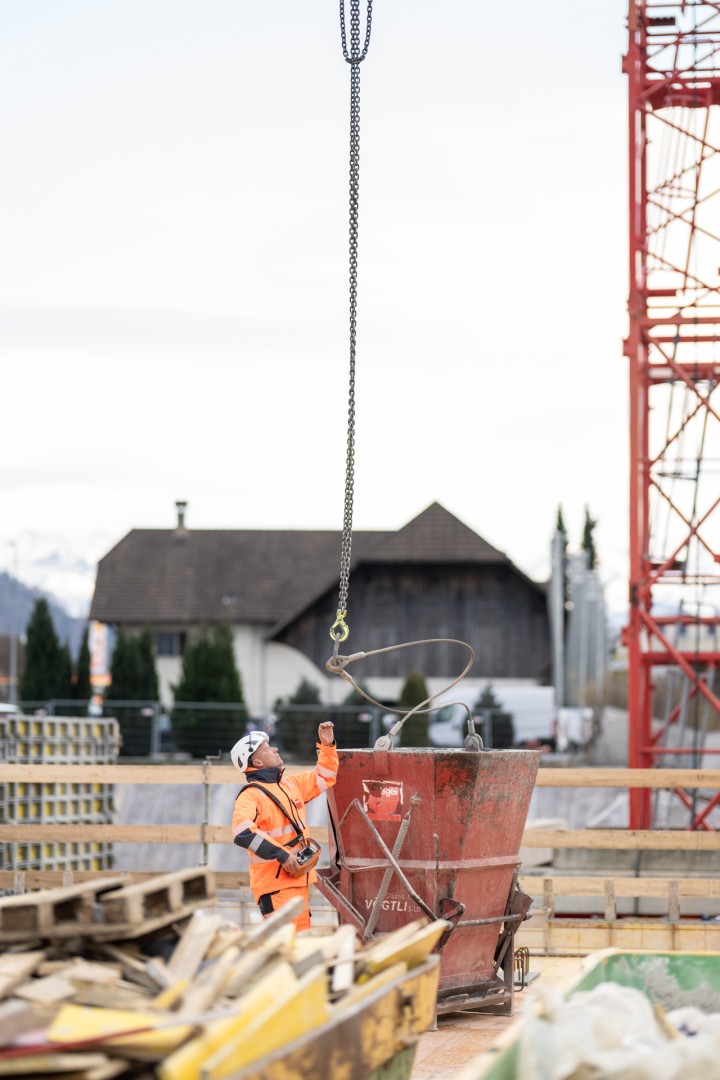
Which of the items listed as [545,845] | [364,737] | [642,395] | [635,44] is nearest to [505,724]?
[364,737]

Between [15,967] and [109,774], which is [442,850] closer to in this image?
[15,967]

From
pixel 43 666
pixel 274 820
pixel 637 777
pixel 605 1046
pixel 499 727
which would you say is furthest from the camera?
pixel 43 666

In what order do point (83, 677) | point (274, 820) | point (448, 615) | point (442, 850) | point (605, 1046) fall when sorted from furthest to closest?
1. point (448, 615)
2. point (83, 677)
3. point (274, 820)
4. point (442, 850)
5. point (605, 1046)

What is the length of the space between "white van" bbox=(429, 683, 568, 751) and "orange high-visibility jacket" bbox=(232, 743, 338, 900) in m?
31.2

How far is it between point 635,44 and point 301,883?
62.5 feet

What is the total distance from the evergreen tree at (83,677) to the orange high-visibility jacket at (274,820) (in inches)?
1448

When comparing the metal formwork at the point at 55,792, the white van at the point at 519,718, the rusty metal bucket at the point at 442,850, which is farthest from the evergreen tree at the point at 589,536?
the rusty metal bucket at the point at 442,850

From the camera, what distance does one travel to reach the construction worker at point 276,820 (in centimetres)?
847

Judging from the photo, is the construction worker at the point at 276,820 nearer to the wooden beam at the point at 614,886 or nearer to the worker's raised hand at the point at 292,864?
the worker's raised hand at the point at 292,864

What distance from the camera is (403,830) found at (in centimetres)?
829

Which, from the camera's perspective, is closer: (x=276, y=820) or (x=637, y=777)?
(x=276, y=820)

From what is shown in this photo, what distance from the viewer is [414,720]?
37.2 m

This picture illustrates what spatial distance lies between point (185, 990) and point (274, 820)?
3832mm

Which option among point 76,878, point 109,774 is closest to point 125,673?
point 76,878
